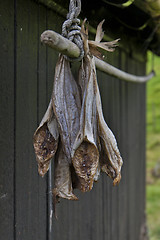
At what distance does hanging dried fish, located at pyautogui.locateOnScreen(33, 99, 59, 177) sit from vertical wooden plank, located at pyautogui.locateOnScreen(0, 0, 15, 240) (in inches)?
19.2

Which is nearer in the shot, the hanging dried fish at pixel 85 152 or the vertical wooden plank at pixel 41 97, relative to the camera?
the hanging dried fish at pixel 85 152

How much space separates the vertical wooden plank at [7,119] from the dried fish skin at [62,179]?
0.50 m

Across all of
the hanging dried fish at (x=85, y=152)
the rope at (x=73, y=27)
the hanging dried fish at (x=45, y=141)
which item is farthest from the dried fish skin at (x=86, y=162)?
the rope at (x=73, y=27)

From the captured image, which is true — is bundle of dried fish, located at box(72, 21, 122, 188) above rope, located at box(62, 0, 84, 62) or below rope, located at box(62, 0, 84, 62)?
below

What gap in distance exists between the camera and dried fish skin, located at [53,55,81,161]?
1.27 meters

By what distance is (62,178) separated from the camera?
130 cm

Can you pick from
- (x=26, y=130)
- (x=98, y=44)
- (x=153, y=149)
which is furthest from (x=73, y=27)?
(x=153, y=149)

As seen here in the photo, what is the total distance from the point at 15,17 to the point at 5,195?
0.97 meters

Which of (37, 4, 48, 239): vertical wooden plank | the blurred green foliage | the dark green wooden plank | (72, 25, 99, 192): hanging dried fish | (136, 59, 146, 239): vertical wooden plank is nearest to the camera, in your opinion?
(72, 25, 99, 192): hanging dried fish

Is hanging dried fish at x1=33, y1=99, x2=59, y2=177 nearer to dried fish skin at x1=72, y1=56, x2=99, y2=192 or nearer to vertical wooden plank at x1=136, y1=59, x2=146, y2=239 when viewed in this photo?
dried fish skin at x1=72, y1=56, x2=99, y2=192

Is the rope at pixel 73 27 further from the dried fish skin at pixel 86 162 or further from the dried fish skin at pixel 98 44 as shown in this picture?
the dried fish skin at pixel 86 162

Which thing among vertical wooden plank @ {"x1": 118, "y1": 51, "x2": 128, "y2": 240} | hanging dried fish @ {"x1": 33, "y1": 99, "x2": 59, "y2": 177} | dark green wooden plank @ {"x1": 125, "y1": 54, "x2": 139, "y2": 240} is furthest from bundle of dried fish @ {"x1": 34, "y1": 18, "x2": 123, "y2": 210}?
dark green wooden plank @ {"x1": 125, "y1": 54, "x2": 139, "y2": 240}

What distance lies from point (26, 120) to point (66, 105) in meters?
0.67

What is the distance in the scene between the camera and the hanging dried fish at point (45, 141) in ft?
4.14
